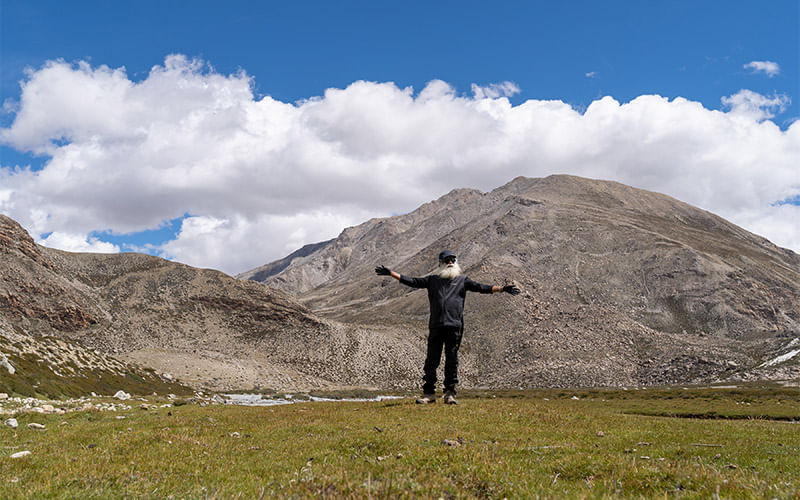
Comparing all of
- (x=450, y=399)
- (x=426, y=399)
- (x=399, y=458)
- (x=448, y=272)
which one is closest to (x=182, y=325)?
(x=426, y=399)

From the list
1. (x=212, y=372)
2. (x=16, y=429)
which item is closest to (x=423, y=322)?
(x=212, y=372)

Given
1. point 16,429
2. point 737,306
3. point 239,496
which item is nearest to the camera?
point 239,496

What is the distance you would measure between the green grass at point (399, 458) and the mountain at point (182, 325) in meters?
54.8

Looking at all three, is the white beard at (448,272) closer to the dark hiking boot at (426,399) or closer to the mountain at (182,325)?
the dark hiking boot at (426,399)

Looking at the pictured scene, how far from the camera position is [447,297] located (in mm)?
18172

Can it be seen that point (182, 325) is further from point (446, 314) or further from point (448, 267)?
point (446, 314)

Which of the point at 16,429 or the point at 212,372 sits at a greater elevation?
the point at 16,429

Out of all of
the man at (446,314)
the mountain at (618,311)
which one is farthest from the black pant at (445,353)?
the mountain at (618,311)

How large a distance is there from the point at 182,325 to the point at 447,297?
96902 mm

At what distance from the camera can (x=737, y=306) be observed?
132 m

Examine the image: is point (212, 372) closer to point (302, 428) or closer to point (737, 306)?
point (302, 428)

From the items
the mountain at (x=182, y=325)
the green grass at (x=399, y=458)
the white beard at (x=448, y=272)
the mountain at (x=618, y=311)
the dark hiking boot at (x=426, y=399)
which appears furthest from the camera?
the mountain at (x=618, y=311)

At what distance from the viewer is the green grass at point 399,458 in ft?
22.5

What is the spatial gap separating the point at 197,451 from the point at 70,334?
96217mm
